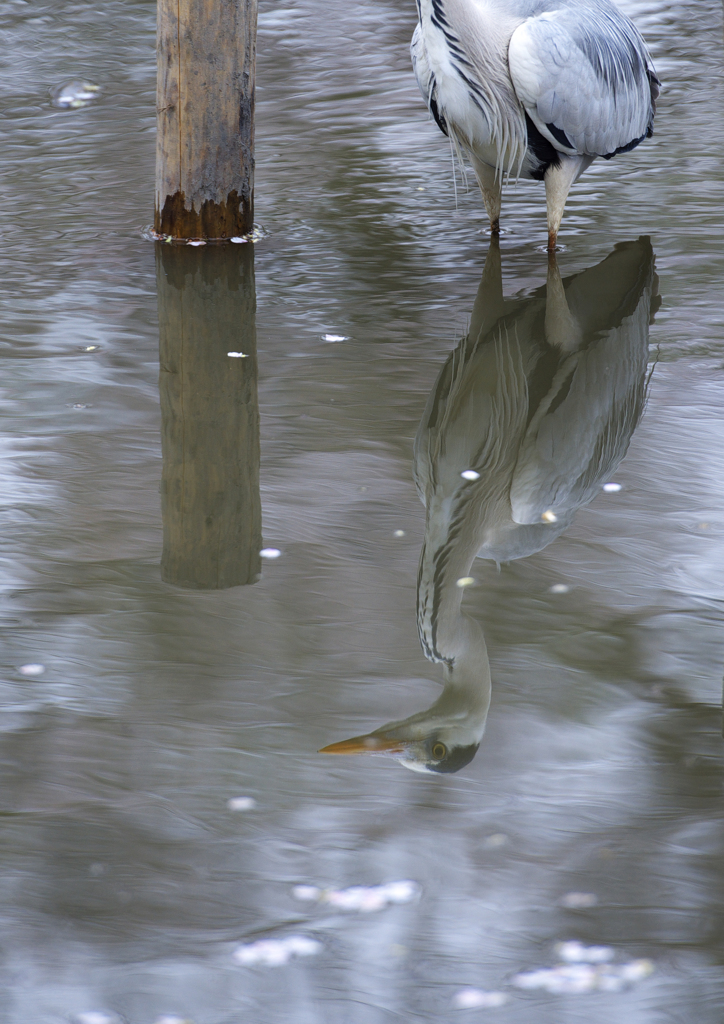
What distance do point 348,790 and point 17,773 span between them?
0.76 metres

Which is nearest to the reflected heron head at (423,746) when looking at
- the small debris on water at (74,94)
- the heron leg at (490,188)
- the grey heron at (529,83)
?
the grey heron at (529,83)

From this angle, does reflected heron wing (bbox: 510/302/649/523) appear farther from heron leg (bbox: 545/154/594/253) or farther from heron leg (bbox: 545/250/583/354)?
heron leg (bbox: 545/154/594/253)

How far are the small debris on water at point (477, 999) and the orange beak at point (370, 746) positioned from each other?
71 cm

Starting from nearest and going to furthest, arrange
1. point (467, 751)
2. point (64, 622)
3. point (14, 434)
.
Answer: point (467, 751) → point (64, 622) → point (14, 434)

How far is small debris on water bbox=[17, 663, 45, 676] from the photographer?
305 centimetres

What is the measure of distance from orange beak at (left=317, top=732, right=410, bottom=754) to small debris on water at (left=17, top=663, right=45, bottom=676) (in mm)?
800

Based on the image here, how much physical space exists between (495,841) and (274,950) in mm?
533

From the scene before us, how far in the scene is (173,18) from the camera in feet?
17.9

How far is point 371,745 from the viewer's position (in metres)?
2.78

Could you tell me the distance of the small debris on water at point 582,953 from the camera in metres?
2.19

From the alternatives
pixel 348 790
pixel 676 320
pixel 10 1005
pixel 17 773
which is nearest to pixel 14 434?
pixel 17 773

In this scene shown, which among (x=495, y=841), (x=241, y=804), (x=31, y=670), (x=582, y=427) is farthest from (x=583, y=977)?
(x=582, y=427)

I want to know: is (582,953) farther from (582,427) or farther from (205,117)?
(205,117)

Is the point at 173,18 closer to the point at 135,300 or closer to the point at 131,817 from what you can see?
the point at 135,300
